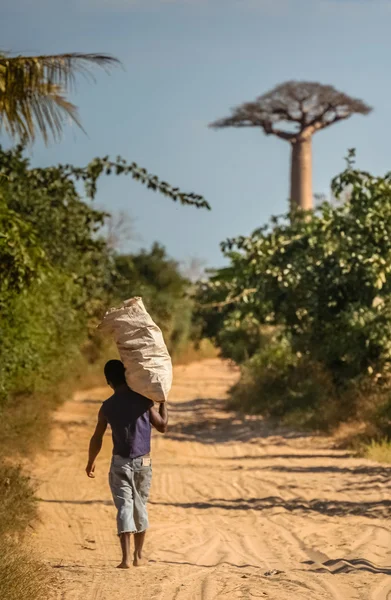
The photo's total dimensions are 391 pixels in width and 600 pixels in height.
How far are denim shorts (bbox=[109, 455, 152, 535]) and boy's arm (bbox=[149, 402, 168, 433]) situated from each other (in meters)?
0.29

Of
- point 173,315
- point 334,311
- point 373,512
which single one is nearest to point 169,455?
point 334,311

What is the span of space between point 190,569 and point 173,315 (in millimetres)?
37781

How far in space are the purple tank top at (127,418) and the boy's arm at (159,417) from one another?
9 cm

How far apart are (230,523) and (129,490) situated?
11.6 feet

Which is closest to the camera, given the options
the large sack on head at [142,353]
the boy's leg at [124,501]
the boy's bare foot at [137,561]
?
the large sack on head at [142,353]

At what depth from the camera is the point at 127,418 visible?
8242mm

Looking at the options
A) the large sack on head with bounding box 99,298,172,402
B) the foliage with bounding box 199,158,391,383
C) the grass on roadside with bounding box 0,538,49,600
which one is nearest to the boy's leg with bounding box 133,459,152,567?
the large sack on head with bounding box 99,298,172,402

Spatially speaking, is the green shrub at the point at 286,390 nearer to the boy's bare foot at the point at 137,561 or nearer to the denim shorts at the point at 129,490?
the boy's bare foot at the point at 137,561

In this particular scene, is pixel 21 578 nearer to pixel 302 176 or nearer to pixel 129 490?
pixel 129 490

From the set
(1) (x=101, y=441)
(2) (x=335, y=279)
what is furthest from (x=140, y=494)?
(2) (x=335, y=279)

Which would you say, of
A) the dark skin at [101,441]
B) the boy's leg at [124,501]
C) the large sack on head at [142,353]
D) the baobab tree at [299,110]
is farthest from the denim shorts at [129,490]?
the baobab tree at [299,110]

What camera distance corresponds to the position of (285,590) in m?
7.52

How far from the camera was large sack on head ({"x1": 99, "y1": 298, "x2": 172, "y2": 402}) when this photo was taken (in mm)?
8086

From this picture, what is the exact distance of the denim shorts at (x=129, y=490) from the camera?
8.26 metres
